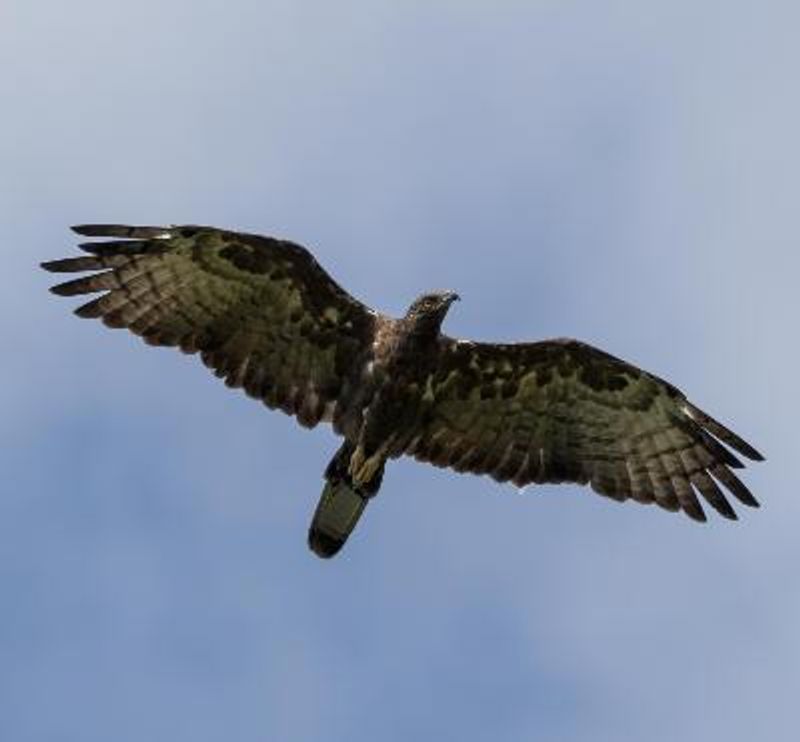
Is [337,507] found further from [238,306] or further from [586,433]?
[586,433]

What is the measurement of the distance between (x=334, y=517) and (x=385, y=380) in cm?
137

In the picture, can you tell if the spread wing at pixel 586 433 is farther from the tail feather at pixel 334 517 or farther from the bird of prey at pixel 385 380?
the tail feather at pixel 334 517

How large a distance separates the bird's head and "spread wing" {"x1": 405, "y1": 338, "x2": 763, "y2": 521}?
1.17 metres

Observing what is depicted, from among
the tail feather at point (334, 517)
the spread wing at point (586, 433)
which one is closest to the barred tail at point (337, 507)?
the tail feather at point (334, 517)

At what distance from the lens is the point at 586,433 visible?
25.7m

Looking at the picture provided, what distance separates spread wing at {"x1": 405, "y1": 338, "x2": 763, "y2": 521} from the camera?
1000 inches

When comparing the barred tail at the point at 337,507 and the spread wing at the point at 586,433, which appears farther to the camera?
the spread wing at the point at 586,433

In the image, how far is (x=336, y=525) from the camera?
2438 cm

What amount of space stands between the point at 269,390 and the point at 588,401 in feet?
10.4

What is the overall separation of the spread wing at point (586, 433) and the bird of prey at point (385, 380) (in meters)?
0.01

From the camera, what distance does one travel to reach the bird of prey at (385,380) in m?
24.5

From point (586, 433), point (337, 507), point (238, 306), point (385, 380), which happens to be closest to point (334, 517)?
point (337, 507)

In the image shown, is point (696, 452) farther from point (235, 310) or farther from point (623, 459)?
point (235, 310)

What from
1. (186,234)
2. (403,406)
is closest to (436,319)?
(403,406)
